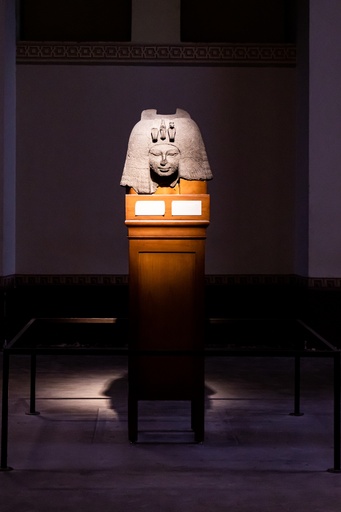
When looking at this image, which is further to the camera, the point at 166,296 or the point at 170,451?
the point at 166,296

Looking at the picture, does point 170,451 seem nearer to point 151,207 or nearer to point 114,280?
point 151,207

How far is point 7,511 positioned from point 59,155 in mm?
5891

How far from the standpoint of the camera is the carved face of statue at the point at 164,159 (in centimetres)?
517

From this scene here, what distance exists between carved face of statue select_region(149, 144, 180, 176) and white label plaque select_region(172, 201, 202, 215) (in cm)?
21

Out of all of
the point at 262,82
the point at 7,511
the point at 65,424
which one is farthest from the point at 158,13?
the point at 7,511

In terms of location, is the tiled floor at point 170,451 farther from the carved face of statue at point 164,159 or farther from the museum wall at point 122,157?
the museum wall at point 122,157

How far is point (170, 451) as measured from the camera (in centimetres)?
505

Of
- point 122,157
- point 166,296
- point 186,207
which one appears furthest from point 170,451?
point 122,157

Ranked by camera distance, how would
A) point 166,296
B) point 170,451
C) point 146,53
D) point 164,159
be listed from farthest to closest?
1. point 146,53
2. point 166,296
3. point 164,159
4. point 170,451

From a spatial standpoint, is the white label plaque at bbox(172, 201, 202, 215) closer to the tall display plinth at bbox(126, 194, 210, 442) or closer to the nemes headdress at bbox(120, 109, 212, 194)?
the tall display plinth at bbox(126, 194, 210, 442)

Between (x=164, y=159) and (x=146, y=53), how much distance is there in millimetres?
4387

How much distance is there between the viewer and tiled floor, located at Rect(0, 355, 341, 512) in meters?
4.09

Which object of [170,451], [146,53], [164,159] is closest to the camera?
[170,451]

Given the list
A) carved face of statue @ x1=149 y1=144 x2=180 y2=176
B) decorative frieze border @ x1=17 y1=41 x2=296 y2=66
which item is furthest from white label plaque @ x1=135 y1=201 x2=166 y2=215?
decorative frieze border @ x1=17 y1=41 x2=296 y2=66
